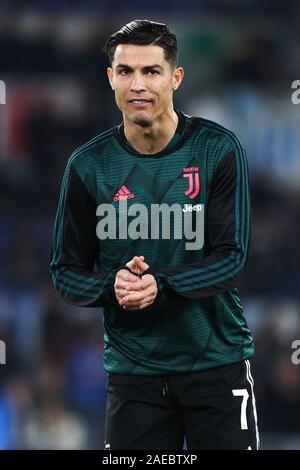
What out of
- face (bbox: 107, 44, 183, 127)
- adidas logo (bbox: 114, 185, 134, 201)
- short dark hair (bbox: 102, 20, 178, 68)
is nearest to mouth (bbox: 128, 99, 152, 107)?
face (bbox: 107, 44, 183, 127)

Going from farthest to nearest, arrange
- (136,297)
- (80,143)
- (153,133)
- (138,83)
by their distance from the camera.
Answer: (80,143), (153,133), (138,83), (136,297)

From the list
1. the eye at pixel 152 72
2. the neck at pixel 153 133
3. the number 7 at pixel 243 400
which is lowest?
the number 7 at pixel 243 400

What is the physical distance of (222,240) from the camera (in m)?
3.47

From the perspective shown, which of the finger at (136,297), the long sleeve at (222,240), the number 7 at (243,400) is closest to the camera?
the finger at (136,297)

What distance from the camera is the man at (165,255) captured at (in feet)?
11.4

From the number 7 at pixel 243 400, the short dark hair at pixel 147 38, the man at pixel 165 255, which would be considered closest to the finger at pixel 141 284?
the man at pixel 165 255

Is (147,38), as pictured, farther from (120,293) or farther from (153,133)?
(120,293)

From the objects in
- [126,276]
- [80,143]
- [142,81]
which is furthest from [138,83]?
[80,143]

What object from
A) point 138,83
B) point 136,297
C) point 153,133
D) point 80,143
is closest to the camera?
point 136,297

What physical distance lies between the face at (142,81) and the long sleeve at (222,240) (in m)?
0.29

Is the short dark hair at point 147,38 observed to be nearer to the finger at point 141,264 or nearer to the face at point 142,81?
the face at point 142,81

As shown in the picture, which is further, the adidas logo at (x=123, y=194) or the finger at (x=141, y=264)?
the adidas logo at (x=123, y=194)

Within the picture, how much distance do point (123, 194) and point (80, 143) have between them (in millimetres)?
6705

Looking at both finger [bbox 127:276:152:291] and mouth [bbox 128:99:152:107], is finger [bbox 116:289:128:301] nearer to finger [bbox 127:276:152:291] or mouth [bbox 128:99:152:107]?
finger [bbox 127:276:152:291]
